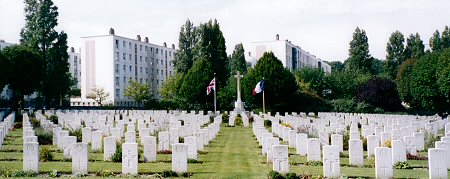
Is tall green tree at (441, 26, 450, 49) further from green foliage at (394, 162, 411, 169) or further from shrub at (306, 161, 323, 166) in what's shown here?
shrub at (306, 161, 323, 166)

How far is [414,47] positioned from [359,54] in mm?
8350

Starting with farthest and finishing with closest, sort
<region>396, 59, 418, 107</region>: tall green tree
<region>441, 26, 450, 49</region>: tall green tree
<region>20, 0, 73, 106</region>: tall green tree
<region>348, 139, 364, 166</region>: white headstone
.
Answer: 1. <region>441, 26, 450, 49</region>: tall green tree
2. <region>20, 0, 73, 106</region>: tall green tree
3. <region>396, 59, 418, 107</region>: tall green tree
4. <region>348, 139, 364, 166</region>: white headstone

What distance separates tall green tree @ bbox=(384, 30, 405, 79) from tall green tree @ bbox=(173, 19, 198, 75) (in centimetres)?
2907

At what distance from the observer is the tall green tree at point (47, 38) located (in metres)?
59.9

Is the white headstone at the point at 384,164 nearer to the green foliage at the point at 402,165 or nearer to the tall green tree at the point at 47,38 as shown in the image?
the green foliage at the point at 402,165

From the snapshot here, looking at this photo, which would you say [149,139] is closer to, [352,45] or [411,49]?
[352,45]

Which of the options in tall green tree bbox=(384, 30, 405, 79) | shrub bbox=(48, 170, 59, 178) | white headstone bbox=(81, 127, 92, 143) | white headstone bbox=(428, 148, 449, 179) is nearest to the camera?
white headstone bbox=(428, 148, 449, 179)

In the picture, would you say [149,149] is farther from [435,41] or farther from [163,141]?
[435,41]

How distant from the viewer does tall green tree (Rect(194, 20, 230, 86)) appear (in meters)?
67.4

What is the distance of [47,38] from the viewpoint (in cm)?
6034

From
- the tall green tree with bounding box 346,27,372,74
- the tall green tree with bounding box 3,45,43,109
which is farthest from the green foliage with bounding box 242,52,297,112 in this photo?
the tall green tree with bounding box 3,45,43,109

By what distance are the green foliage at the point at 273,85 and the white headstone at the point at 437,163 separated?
1618 inches

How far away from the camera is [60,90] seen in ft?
210

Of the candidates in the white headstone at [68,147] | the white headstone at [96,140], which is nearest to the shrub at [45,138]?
the white headstone at [96,140]
